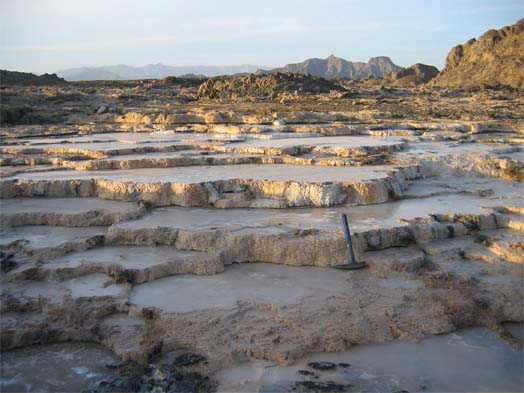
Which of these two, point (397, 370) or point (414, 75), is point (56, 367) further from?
point (414, 75)

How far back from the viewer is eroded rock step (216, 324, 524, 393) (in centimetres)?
332

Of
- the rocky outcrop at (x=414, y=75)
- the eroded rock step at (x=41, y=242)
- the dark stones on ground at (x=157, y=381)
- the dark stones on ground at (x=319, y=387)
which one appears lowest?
the dark stones on ground at (x=157, y=381)

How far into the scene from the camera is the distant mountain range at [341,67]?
88.2 meters

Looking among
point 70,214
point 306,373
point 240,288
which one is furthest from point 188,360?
point 70,214

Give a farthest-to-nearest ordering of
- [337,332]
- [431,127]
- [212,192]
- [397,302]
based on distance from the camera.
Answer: [431,127]
[212,192]
[397,302]
[337,332]

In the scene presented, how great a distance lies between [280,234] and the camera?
17.0 ft

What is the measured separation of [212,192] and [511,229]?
3192 mm

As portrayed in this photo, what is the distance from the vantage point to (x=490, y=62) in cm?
3584

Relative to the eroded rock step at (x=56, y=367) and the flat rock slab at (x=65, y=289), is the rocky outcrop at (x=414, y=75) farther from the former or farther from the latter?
the eroded rock step at (x=56, y=367)

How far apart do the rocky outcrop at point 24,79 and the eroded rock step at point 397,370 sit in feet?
85.6

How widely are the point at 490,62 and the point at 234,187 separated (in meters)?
34.0

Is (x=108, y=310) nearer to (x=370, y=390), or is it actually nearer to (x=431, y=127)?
(x=370, y=390)

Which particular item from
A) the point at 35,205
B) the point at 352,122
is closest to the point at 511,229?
the point at 35,205

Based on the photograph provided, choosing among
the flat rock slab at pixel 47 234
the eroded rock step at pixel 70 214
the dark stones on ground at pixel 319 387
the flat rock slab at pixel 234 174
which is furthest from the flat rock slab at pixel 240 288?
the flat rock slab at pixel 234 174
